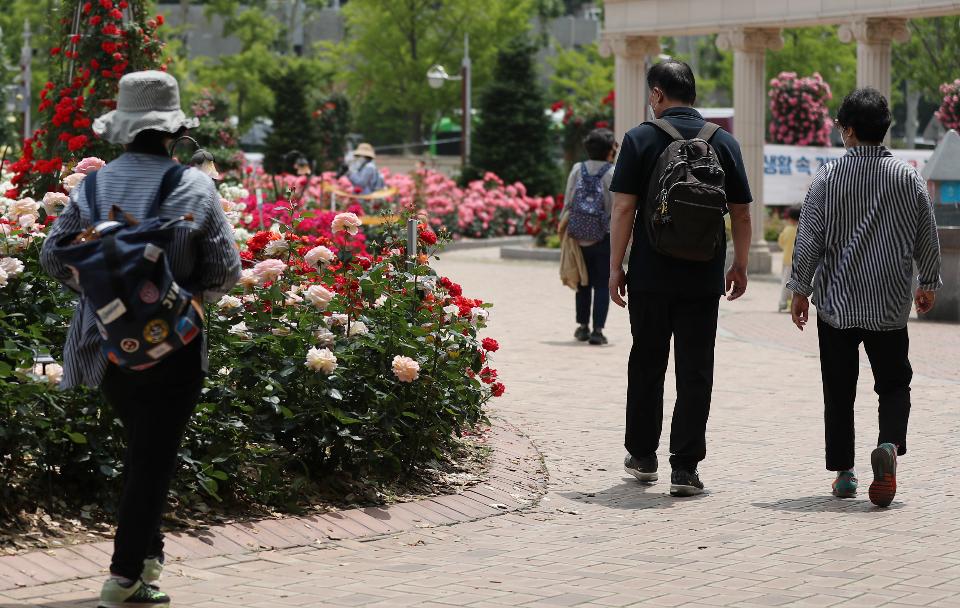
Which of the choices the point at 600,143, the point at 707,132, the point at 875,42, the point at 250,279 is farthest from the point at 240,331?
the point at 875,42

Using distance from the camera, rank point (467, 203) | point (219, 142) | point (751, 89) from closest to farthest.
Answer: point (751, 89) < point (219, 142) < point (467, 203)

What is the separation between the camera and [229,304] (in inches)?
258

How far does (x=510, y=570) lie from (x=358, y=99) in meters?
56.5

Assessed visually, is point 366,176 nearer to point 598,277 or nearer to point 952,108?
point 598,277

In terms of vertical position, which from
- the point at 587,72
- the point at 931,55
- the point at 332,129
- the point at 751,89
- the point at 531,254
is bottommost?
the point at 531,254

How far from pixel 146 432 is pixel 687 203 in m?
2.84

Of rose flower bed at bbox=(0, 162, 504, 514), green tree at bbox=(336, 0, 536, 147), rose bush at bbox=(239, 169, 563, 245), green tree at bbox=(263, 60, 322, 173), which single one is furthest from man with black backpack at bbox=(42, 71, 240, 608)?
green tree at bbox=(336, 0, 536, 147)

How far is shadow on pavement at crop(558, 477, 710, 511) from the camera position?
22.9ft

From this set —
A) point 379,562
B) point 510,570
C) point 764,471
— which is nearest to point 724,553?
point 510,570

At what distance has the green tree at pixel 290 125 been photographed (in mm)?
42250

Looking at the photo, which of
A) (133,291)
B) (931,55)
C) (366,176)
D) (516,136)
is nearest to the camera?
(133,291)

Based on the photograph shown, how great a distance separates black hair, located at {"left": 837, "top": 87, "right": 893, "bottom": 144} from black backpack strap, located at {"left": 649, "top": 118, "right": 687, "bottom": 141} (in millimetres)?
692

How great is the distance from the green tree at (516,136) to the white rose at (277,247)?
29.4 m

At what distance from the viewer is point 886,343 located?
7027 millimetres
